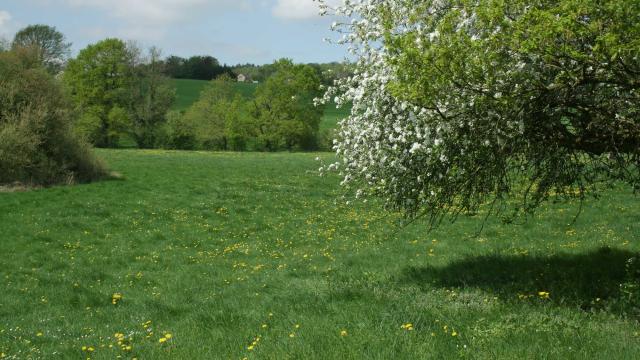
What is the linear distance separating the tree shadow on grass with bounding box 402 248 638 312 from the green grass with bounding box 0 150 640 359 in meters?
0.05

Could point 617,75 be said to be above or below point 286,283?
above

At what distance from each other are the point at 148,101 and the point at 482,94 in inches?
2865

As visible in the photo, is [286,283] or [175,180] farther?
[175,180]

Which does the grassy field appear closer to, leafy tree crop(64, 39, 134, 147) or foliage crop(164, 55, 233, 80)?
foliage crop(164, 55, 233, 80)

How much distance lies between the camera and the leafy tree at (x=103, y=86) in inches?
2793

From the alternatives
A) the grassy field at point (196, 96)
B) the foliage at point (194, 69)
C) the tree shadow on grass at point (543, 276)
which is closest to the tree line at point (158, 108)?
the grassy field at point (196, 96)

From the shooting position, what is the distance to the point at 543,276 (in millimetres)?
11766

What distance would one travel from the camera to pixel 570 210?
69.2ft

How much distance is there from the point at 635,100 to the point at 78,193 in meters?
25.5

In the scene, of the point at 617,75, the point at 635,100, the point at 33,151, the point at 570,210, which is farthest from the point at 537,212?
the point at 33,151

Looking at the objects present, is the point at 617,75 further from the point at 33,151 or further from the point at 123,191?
the point at 33,151

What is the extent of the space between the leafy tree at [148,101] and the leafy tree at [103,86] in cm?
171

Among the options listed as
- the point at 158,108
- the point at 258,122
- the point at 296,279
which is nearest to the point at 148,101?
the point at 158,108

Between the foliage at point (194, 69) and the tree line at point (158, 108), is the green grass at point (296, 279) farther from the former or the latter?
the foliage at point (194, 69)
